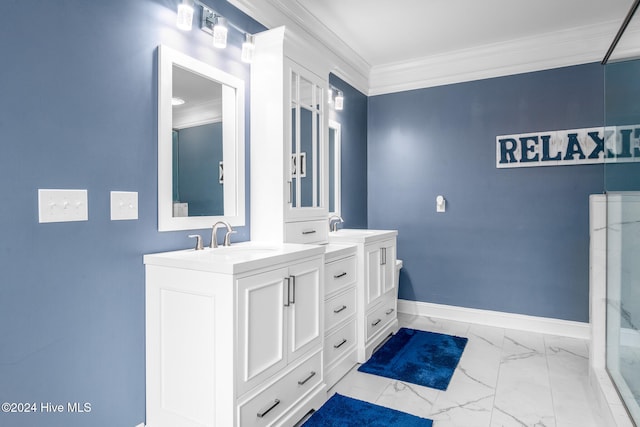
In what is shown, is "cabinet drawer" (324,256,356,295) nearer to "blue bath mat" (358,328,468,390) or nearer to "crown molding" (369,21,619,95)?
"blue bath mat" (358,328,468,390)

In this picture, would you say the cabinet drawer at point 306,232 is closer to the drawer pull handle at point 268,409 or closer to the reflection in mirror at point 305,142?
the reflection in mirror at point 305,142

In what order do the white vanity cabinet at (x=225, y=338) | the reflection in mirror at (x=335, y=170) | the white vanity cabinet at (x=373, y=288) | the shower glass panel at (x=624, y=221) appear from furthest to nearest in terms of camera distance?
the reflection in mirror at (x=335, y=170) < the white vanity cabinet at (x=373, y=288) < the shower glass panel at (x=624, y=221) < the white vanity cabinet at (x=225, y=338)

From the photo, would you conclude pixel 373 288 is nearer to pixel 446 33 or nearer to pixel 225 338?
pixel 225 338

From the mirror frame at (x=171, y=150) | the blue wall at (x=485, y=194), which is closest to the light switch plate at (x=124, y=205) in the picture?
the mirror frame at (x=171, y=150)

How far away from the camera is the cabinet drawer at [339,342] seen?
2.34m

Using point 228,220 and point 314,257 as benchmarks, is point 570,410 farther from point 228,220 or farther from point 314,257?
point 228,220

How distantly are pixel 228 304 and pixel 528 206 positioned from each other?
306 centimetres

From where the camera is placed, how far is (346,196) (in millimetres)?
3770

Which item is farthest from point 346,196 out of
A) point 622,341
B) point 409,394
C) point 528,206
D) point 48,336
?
point 48,336

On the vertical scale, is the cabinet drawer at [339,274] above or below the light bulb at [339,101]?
below

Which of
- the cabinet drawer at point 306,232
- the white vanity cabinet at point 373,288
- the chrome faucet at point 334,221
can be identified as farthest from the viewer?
the chrome faucet at point 334,221

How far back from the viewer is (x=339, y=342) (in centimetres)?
246

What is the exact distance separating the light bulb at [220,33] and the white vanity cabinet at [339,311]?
137 cm

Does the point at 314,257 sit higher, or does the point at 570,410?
the point at 314,257
